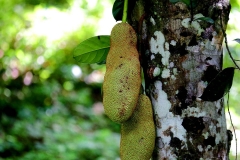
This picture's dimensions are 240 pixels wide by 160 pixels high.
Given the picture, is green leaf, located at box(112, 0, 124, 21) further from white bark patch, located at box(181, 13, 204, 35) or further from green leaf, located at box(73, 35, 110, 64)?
white bark patch, located at box(181, 13, 204, 35)

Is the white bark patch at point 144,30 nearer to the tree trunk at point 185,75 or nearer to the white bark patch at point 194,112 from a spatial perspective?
the tree trunk at point 185,75

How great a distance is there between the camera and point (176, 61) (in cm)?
87

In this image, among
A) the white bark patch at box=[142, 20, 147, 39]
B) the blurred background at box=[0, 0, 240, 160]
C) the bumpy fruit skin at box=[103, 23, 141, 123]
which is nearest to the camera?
the bumpy fruit skin at box=[103, 23, 141, 123]

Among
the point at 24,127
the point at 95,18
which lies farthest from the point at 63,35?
the point at 24,127

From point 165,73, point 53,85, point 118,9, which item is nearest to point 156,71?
point 165,73

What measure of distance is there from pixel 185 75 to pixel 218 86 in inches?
3.1

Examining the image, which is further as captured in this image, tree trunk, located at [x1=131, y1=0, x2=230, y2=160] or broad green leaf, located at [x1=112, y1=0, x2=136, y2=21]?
broad green leaf, located at [x1=112, y1=0, x2=136, y2=21]

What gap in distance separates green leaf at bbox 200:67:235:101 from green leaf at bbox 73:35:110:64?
0.32m

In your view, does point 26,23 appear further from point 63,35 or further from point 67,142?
point 67,142

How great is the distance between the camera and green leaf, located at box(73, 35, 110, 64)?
102cm

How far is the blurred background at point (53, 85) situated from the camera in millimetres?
3119

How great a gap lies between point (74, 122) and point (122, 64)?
3.11 m

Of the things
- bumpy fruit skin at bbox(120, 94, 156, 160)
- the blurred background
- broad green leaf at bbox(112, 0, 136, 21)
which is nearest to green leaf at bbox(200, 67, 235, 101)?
bumpy fruit skin at bbox(120, 94, 156, 160)

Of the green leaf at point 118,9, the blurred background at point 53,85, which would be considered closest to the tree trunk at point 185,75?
the green leaf at point 118,9
